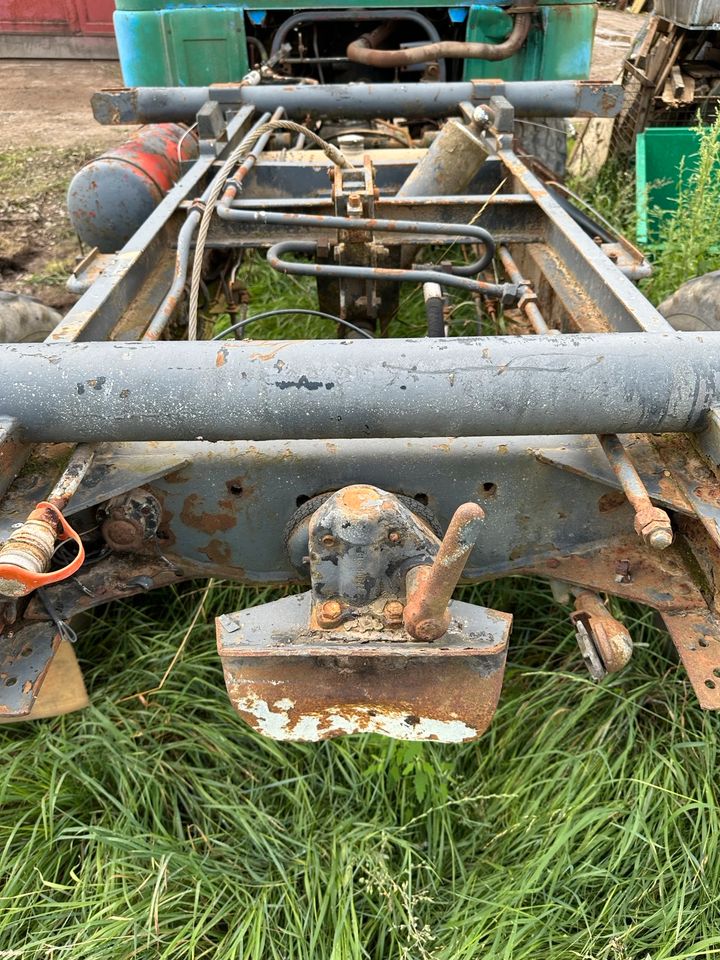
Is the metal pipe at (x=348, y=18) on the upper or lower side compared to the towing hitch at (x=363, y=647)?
upper

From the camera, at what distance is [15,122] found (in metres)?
8.63

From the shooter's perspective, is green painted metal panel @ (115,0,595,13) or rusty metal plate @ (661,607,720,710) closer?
rusty metal plate @ (661,607,720,710)

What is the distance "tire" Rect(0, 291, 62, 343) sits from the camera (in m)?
2.29

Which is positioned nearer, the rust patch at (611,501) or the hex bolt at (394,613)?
the hex bolt at (394,613)

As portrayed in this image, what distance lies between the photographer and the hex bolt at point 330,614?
1411 mm

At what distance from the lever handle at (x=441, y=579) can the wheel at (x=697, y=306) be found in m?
1.40

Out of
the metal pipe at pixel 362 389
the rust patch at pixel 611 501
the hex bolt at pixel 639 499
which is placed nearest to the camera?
the hex bolt at pixel 639 499

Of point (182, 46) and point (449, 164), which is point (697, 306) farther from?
point (182, 46)

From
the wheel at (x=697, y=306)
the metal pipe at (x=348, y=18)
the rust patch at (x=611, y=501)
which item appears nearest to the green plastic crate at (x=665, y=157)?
the metal pipe at (x=348, y=18)

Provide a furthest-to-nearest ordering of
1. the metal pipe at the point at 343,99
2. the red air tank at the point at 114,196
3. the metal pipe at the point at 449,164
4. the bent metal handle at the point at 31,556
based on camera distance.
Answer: the metal pipe at the point at 343,99 → the red air tank at the point at 114,196 → the metal pipe at the point at 449,164 → the bent metal handle at the point at 31,556

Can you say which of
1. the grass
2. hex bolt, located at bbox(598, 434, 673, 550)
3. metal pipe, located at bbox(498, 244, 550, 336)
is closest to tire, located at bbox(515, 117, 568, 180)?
metal pipe, located at bbox(498, 244, 550, 336)

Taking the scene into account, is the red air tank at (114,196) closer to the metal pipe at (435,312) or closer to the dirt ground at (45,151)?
the metal pipe at (435,312)

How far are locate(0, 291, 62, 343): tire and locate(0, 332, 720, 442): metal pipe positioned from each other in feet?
2.89

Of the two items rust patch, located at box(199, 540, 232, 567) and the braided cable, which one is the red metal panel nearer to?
the braided cable
